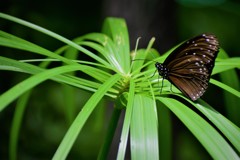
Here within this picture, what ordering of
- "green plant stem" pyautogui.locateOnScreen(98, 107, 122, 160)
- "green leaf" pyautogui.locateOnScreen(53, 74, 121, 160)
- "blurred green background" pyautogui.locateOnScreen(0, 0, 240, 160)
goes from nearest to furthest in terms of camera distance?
1. "green leaf" pyautogui.locateOnScreen(53, 74, 121, 160)
2. "green plant stem" pyautogui.locateOnScreen(98, 107, 122, 160)
3. "blurred green background" pyautogui.locateOnScreen(0, 0, 240, 160)

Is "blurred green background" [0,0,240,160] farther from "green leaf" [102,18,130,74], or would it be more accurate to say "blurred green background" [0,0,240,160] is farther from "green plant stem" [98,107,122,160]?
"green plant stem" [98,107,122,160]

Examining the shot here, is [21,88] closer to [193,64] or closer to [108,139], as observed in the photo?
[108,139]

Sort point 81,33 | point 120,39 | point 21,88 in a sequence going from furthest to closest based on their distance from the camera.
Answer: point 81,33 → point 120,39 → point 21,88

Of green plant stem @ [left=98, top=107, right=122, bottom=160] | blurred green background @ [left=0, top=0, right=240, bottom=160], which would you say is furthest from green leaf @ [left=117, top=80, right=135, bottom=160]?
blurred green background @ [left=0, top=0, right=240, bottom=160]

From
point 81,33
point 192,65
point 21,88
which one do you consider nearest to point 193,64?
point 192,65

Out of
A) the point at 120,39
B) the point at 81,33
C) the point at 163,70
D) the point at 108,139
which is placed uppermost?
the point at 81,33

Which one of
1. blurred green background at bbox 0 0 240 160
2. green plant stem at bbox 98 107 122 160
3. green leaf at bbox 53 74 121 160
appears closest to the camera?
green leaf at bbox 53 74 121 160

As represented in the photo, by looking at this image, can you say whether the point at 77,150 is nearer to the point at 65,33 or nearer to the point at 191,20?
the point at 65,33

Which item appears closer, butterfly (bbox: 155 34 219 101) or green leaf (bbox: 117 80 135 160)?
green leaf (bbox: 117 80 135 160)
